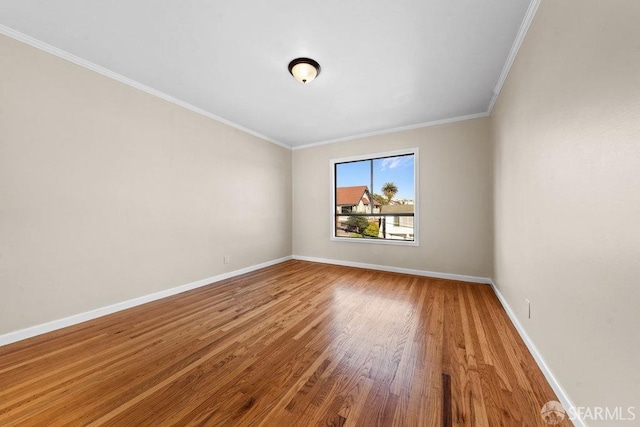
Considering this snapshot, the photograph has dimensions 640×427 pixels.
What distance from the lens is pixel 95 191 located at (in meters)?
2.53

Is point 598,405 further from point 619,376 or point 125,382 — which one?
point 125,382

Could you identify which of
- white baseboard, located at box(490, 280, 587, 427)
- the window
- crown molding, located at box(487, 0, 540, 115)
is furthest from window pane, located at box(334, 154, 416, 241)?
white baseboard, located at box(490, 280, 587, 427)

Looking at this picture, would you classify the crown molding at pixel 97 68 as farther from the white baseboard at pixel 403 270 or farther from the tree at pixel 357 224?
the white baseboard at pixel 403 270

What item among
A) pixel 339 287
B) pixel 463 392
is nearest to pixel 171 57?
pixel 339 287

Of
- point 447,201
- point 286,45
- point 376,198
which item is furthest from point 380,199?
Answer: point 286,45

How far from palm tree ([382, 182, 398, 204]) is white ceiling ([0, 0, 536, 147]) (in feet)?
5.01

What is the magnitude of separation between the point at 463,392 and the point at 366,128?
160 inches

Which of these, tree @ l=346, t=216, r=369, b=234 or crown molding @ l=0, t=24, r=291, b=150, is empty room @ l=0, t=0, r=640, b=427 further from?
tree @ l=346, t=216, r=369, b=234

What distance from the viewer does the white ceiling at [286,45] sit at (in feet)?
6.03

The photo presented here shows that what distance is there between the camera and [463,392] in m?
1.45

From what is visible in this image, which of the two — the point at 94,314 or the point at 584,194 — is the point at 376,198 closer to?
the point at 584,194

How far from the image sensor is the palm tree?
4.56 meters

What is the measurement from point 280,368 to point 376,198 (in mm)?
3657

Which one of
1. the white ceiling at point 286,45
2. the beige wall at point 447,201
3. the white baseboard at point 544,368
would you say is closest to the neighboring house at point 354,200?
the beige wall at point 447,201
